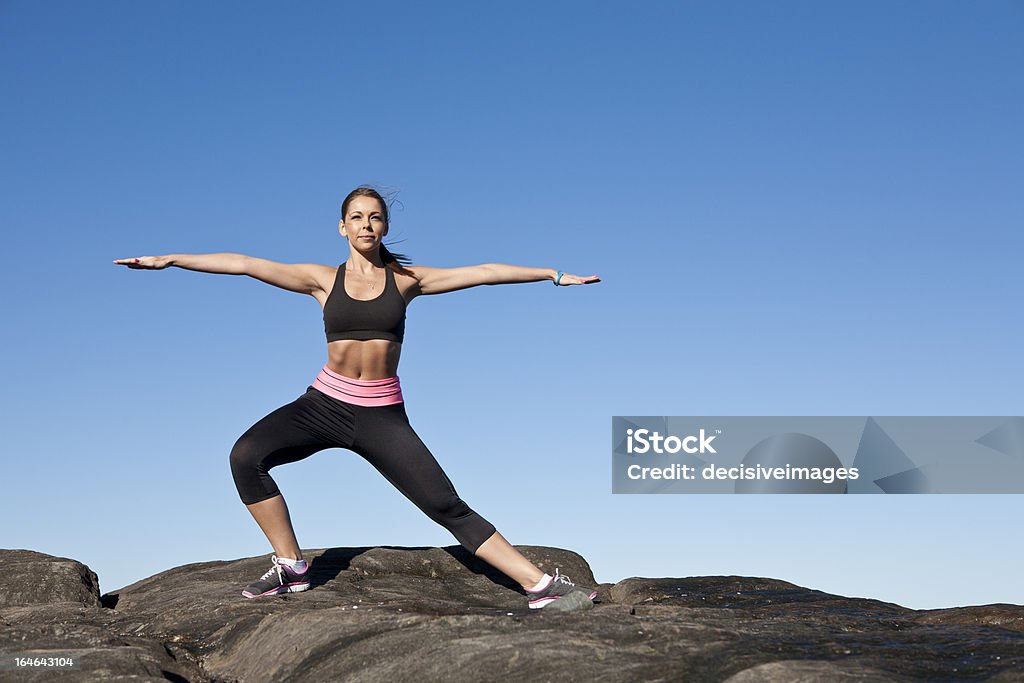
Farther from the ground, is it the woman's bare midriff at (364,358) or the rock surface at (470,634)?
the woman's bare midriff at (364,358)

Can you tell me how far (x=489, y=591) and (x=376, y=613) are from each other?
3625 mm

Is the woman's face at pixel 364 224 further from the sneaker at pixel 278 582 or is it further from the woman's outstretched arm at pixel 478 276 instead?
the sneaker at pixel 278 582

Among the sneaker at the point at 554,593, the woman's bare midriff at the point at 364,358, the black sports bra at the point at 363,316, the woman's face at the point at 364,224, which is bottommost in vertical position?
the sneaker at the point at 554,593

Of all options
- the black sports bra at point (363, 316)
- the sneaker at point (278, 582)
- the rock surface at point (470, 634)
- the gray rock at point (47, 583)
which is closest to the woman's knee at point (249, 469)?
the sneaker at point (278, 582)

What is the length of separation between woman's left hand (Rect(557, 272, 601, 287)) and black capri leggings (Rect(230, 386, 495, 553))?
176 cm

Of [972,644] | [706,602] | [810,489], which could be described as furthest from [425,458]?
[810,489]

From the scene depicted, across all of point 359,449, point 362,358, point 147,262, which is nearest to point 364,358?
point 362,358

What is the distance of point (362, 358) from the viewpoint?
9117 mm

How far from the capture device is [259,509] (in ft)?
31.0

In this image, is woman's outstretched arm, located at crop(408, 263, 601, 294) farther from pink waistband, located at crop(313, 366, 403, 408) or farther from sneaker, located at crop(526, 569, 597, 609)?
sneaker, located at crop(526, 569, 597, 609)

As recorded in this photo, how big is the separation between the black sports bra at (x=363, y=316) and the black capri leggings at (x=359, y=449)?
0.58 meters

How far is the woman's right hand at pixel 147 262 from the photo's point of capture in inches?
358

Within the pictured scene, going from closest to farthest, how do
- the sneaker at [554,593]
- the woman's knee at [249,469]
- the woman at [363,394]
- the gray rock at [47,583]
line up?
the sneaker at [554,593] → the woman at [363,394] → the woman's knee at [249,469] → the gray rock at [47,583]

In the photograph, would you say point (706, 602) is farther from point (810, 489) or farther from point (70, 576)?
point (70, 576)
